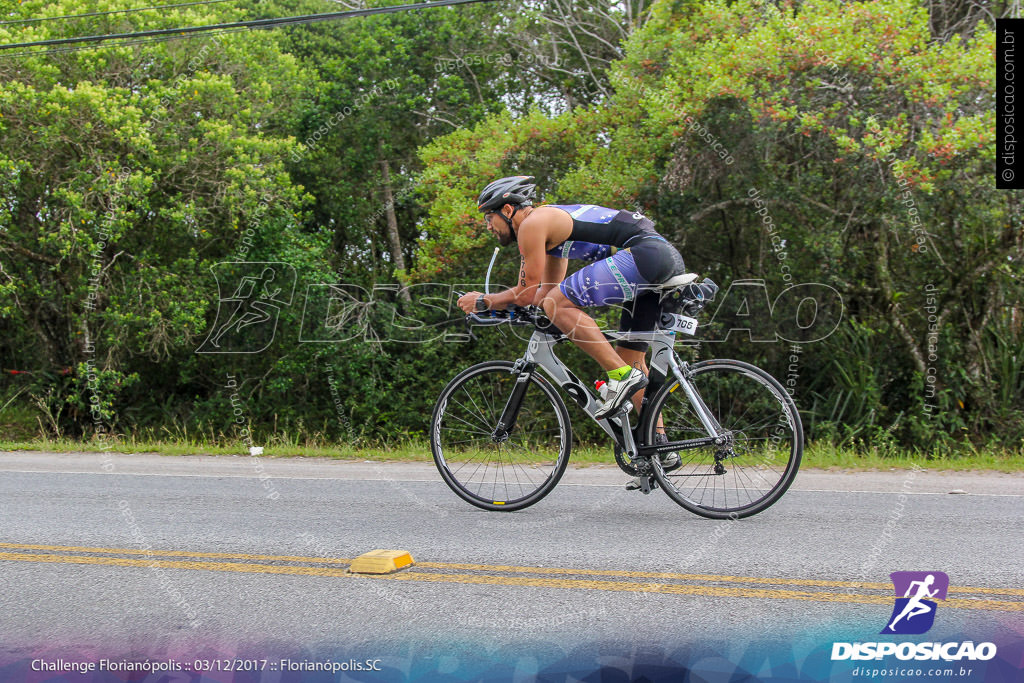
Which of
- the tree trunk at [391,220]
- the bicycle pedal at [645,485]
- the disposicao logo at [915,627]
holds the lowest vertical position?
the disposicao logo at [915,627]

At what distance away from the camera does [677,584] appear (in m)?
4.02

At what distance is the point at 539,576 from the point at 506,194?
227 cm

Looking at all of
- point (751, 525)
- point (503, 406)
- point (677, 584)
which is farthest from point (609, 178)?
point (677, 584)

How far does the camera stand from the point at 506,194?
535 cm

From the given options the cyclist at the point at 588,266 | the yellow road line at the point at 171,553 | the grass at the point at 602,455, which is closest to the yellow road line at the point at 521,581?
the yellow road line at the point at 171,553

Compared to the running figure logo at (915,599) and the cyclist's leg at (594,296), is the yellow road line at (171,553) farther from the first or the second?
the running figure logo at (915,599)

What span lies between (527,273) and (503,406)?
1070mm

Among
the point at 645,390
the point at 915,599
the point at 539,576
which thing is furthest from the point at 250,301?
the point at 915,599

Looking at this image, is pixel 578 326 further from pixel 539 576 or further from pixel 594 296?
pixel 539 576

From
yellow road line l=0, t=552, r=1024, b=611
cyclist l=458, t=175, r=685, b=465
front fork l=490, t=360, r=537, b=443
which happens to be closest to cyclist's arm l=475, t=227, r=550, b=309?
cyclist l=458, t=175, r=685, b=465

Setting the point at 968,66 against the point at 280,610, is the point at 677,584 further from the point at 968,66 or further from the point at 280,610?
the point at 968,66

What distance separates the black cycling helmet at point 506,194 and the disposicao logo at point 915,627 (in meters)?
2.86

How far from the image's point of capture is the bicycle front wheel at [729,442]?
521cm

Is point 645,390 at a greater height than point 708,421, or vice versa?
point 645,390
